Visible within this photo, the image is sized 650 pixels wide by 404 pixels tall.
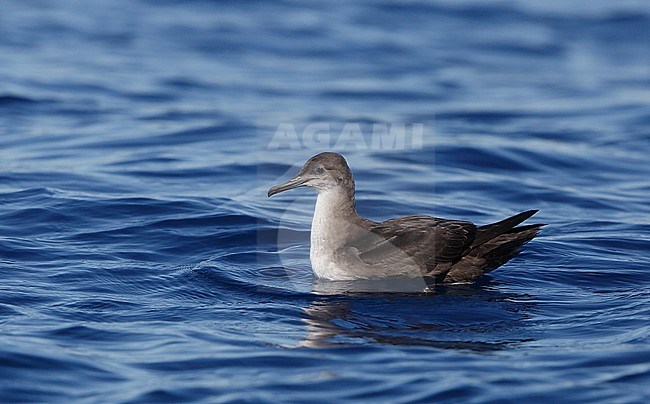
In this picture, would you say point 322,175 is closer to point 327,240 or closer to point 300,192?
point 327,240

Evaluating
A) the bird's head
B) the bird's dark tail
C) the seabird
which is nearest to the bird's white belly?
the seabird

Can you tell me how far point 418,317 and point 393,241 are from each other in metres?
0.96

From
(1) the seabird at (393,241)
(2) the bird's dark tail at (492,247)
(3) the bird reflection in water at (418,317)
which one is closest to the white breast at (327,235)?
(1) the seabird at (393,241)

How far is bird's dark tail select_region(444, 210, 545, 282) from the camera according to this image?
28.0 feet

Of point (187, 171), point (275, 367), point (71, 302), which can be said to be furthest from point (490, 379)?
point (187, 171)

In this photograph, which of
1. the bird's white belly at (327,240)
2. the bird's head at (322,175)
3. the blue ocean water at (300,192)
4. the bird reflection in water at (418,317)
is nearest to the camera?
the blue ocean water at (300,192)

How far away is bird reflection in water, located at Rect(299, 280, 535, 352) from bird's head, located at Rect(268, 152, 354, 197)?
0.83m

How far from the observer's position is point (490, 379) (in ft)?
21.1

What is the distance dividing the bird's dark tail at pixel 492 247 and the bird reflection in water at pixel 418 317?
0.42ft

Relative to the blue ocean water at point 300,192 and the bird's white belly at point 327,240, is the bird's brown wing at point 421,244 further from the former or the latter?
the blue ocean water at point 300,192

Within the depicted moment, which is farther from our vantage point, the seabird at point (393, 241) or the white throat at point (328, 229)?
the white throat at point (328, 229)

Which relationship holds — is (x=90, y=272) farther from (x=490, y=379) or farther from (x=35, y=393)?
(x=490, y=379)

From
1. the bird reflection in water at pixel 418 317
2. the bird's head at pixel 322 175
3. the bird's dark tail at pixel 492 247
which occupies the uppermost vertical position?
the bird's head at pixel 322 175

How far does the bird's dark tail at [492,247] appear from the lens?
853 cm
